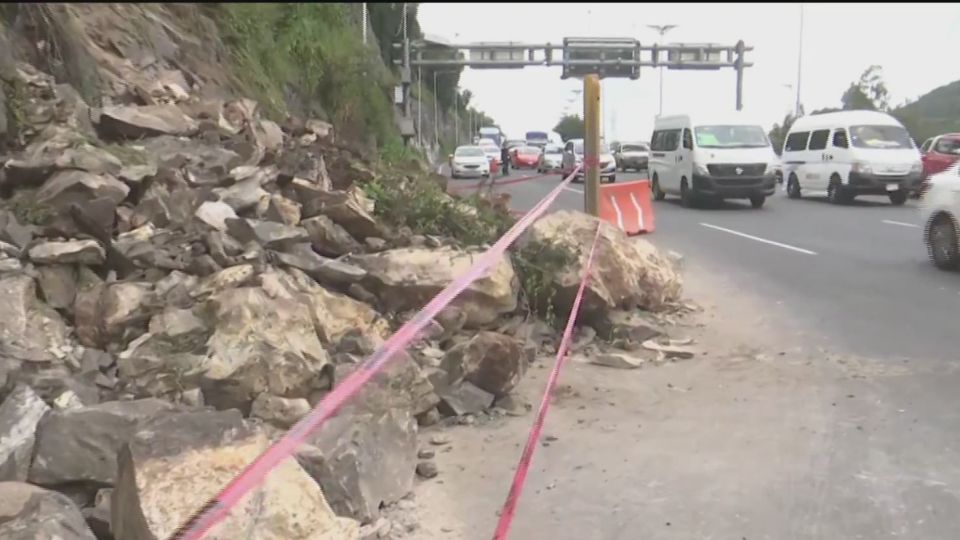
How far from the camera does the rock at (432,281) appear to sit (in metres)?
6.05

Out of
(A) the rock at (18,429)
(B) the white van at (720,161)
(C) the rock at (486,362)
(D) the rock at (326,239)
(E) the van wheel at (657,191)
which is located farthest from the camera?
(E) the van wheel at (657,191)

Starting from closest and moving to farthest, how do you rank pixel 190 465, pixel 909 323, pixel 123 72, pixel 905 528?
pixel 190 465
pixel 905 528
pixel 909 323
pixel 123 72

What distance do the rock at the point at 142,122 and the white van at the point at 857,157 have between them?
17918 mm

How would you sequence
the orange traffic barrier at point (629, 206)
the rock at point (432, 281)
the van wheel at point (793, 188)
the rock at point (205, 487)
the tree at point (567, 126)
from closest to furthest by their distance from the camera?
the rock at point (205, 487)
the rock at point (432, 281)
the orange traffic barrier at point (629, 206)
the van wheel at point (793, 188)
the tree at point (567, 126)

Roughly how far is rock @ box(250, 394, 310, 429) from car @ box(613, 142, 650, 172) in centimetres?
4130

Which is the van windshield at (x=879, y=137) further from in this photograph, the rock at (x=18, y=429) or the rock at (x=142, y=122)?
the rock at (x=18, y=429)

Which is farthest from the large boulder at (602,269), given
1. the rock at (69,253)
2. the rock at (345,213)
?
the rock at (69,253)

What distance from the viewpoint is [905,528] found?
3832mm

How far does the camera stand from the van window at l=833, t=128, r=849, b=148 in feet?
72.4

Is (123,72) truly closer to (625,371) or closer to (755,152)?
(625,371)

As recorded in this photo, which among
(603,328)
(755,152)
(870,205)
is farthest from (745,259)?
(870,205)

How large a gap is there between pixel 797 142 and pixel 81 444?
23935 mm

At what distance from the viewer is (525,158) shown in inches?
1938

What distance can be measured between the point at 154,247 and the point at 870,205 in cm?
2014
